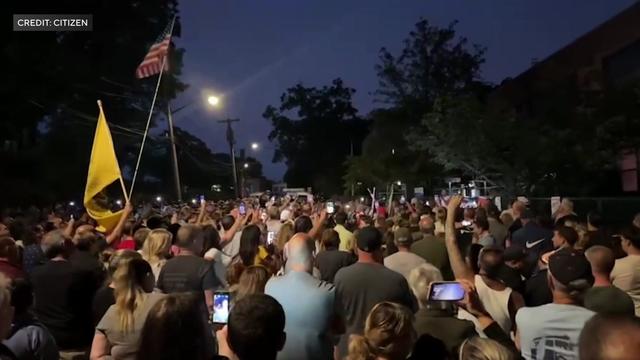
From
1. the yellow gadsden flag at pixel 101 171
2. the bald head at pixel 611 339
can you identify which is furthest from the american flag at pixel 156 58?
the bald head at pixel 611 339

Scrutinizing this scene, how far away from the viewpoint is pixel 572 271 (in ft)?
13.1

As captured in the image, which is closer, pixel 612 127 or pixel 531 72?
pixel 612 127

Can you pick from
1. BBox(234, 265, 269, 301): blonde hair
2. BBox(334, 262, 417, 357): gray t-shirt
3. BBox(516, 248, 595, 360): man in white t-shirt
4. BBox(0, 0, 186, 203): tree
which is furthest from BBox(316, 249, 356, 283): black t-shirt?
BBox(0, 0, 186, 203): tree

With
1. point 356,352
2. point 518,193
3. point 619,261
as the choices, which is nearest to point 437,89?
point 518,193

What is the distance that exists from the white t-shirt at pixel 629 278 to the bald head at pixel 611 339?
418cm

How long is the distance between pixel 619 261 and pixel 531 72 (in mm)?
34070

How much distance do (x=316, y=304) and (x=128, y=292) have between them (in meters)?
1.33

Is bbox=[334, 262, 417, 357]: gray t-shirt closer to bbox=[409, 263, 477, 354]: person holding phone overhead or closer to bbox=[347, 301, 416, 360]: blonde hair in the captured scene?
bbox=[409, 263, 477, 354]: person holding phone overhead

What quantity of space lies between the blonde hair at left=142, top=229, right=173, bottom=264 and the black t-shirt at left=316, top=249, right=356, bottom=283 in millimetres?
1971

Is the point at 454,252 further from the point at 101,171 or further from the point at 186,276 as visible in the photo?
the point at 101,171

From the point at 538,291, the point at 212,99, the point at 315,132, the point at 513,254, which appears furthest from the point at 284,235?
the point at 315,132

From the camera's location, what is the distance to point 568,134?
77.6ft

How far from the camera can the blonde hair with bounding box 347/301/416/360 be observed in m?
3.43

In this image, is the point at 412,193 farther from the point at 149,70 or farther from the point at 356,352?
the point at 356,352
